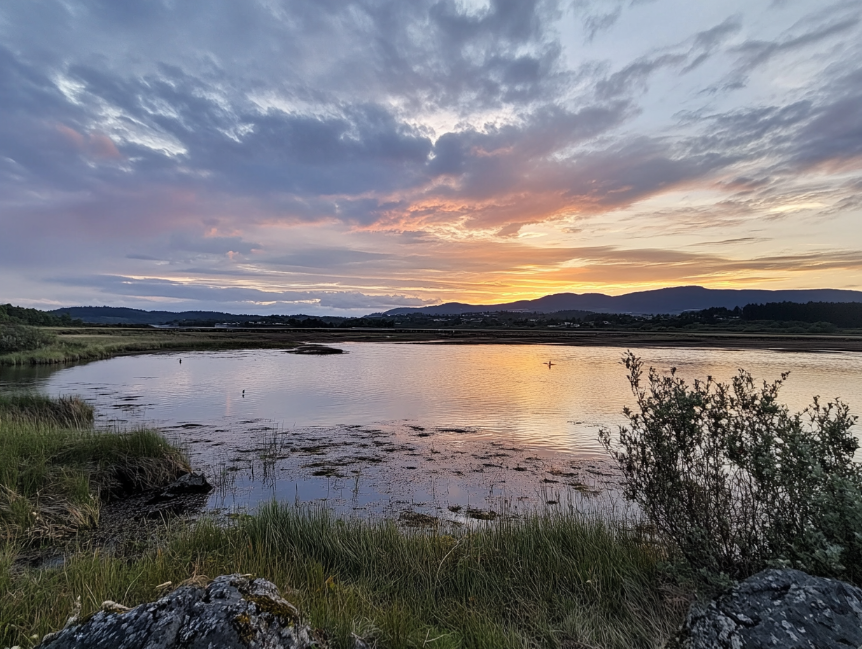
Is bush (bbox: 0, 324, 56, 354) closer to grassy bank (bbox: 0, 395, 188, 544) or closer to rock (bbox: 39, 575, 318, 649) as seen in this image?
grassy bank (bbox: 0, 395, 188, 544)

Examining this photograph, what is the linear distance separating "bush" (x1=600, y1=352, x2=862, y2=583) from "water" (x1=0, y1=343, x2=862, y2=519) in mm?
3892

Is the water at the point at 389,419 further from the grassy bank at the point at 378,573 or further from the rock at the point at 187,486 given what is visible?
the grassy bank at the point at 378,573

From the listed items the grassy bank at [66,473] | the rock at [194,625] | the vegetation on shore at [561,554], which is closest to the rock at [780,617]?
the vegetation on shore at [561,554]

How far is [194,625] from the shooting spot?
8.80 feet

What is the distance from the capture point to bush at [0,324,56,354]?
1565 inches

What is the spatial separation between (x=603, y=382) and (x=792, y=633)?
28095mm

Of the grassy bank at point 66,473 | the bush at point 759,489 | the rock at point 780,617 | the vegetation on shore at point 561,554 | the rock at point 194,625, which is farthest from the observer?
the grassy bank at point 66,473

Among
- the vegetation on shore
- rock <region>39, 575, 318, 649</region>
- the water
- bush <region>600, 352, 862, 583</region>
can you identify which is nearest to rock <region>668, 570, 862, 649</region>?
bush <region>600, 352, 862, 583</region>

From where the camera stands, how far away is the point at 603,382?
96.4 ft

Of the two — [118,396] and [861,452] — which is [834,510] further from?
[118,396]

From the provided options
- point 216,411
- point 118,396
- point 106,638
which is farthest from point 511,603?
point 118,396

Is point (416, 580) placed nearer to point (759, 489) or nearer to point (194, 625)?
point (194, 625)

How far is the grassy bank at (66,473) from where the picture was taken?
282 inches

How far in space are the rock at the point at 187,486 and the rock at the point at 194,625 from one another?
26.5 feet
